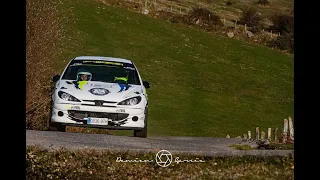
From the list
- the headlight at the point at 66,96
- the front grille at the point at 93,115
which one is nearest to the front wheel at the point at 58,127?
the front grille at the point at 93,115

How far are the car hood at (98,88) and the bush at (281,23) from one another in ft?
15.7

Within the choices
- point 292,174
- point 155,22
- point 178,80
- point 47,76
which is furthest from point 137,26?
point 292,174

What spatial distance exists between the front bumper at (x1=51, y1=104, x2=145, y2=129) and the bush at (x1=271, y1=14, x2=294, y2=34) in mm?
4892

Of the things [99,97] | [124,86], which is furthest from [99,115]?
[124,86]

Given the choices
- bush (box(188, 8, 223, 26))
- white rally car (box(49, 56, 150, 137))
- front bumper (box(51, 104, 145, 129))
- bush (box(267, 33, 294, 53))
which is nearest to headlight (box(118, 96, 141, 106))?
white rally car (box(49, 56, 150, 137))

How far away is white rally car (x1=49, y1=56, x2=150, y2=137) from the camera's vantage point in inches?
619

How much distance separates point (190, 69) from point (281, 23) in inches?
112

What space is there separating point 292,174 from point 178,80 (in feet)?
26.9

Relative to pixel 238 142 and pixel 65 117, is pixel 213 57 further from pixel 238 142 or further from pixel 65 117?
pixel 65 117

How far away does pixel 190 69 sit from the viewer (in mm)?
21438

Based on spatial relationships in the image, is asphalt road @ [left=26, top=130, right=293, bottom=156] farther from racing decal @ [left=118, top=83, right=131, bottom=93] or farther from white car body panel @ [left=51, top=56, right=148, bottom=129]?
racing decal @ [left=118, top=83, right=131, bottom=93]

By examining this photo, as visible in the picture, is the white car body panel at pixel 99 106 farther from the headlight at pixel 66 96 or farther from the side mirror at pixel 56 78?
the side mirror at pixel 56 78
